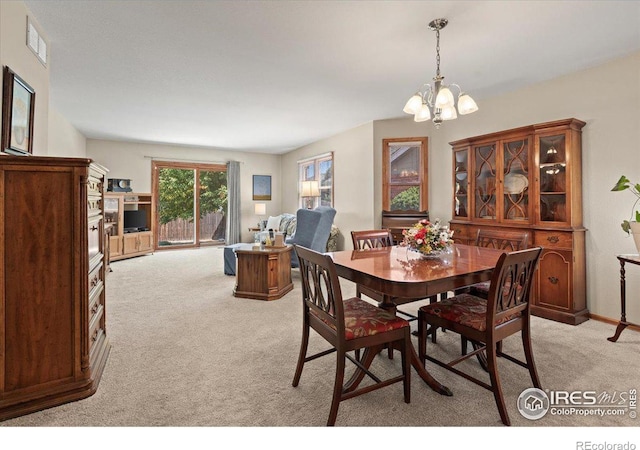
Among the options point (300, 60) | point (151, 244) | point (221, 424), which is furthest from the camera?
point (151, 244)

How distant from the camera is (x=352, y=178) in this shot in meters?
5.57

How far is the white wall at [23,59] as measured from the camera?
1946 millimetres

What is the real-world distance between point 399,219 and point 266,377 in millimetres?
3397

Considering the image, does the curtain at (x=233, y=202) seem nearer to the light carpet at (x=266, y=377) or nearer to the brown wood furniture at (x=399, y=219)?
the brown wood furniture at (x=399, y=219)

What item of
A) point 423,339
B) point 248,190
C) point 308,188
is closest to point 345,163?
point 308,188

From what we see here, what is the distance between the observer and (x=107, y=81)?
3543mm

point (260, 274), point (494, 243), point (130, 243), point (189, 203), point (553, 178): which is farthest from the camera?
point (189, 203)

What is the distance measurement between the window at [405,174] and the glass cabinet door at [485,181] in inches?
39.5

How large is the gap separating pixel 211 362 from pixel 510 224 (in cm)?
318

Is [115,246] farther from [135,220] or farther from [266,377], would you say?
[266,377]

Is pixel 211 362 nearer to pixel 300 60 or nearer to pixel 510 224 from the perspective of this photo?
pixel 300 60

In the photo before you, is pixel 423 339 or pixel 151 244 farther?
pixel 151 244

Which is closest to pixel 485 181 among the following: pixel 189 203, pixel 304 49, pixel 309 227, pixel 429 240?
pixel 429 240

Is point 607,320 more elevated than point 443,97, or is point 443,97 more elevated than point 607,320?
point 443,97
